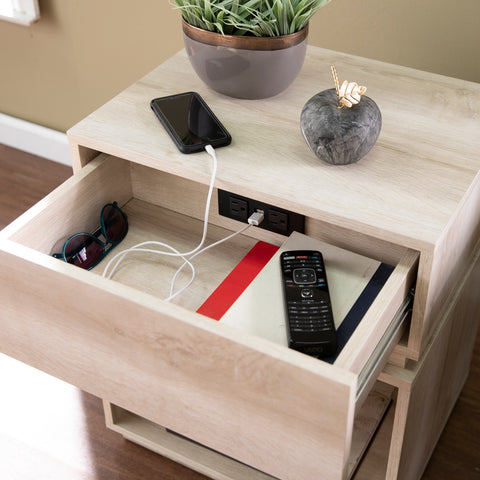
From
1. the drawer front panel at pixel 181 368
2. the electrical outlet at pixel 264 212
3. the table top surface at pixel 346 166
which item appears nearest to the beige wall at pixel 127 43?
the table top surface at pixel 346 166

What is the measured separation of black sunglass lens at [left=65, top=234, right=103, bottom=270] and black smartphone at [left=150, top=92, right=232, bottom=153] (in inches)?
8.1

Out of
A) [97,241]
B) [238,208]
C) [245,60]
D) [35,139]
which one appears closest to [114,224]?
[97,241]

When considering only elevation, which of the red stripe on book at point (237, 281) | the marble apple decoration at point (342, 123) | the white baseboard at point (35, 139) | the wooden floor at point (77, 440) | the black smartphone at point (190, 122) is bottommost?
the wooden floor at point (77, 440)

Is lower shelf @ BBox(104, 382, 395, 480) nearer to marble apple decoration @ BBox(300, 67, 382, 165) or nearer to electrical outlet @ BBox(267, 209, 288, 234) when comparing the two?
electrical outlet @ BBox(267, 209, 288, 234)

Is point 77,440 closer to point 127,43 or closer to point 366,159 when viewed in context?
point 366,159

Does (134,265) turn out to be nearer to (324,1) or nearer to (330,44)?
(324,1)

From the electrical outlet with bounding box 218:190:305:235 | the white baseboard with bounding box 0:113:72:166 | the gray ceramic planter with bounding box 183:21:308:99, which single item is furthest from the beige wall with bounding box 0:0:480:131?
the electrical outlet with bounding box 218:190:305:235

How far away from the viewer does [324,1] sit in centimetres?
104

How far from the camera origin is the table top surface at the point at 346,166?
0.93 meters

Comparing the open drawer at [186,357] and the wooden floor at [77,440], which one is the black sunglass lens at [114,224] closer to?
the open drawer at [186,357]

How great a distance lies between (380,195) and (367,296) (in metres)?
0.14

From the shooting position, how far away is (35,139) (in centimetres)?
215

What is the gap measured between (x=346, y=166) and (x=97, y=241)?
0.40 meters

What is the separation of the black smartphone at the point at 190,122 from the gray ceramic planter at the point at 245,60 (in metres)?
0.05
